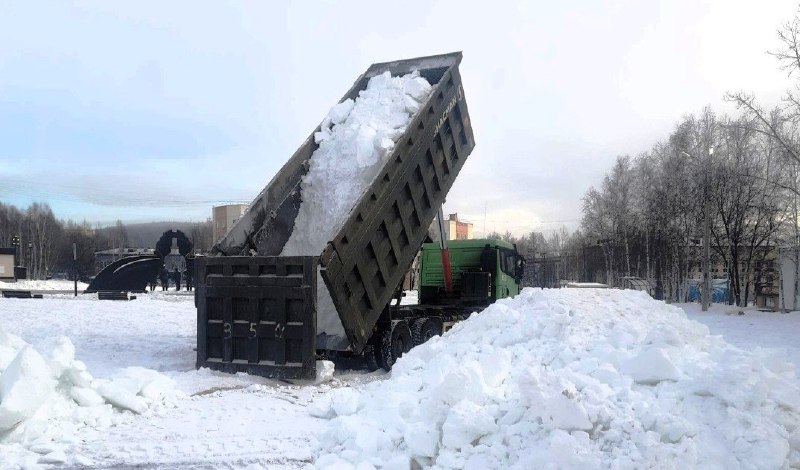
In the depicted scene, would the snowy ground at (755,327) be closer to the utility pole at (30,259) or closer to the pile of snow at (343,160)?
the pile of snow at (343,160)

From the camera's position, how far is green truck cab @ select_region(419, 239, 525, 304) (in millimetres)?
13648

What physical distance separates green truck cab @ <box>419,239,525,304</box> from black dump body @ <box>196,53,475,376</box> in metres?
2.32

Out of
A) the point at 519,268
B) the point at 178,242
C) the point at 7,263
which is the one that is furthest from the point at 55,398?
the point at 7,263

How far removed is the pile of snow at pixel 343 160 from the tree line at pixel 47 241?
6750cm

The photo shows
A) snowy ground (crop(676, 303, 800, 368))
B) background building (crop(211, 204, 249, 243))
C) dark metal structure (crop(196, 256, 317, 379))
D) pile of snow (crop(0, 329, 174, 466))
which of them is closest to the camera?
pile of snow (crop(0, 329, 174, 466))

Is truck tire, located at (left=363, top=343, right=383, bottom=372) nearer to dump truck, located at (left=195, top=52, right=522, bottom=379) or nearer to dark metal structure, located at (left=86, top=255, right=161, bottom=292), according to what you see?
dump truck, located at (left=195, top=52, right=522, bottom=379)

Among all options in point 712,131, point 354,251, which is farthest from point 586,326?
point 712,131

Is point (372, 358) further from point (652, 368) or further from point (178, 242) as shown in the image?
point (178, 242)

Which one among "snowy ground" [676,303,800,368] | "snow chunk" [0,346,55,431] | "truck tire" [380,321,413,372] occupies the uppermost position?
"snow chunk" [0,346,55,431]

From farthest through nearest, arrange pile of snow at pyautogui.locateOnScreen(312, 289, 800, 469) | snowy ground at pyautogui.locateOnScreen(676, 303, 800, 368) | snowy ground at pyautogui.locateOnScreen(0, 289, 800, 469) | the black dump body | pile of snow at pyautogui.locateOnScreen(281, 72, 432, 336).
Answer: snowy ground at pyautogui.locateOnScreen(676, 303, 800, 368)
pile of snow at pyautogui.locateOnScreen(281, 72, 432, 336)
the black dump body
snowy ground at pyautogui.locateOnScreen(0, 289, 800, 469)
pile of snow at pyautogui.locateOnScreen(312, 289, 800, 469)

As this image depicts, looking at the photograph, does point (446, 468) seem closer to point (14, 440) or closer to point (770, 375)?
point (770, 375)

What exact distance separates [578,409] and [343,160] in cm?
670

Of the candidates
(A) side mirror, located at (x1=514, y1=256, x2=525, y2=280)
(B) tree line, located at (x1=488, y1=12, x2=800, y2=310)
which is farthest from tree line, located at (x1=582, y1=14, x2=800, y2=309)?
(A) side mirror, located at (x1=514, y1=256, x2=525, y2=280)

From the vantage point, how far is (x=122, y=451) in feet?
18.8
